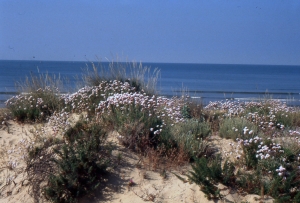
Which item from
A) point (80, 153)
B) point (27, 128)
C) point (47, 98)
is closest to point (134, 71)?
point (47, 98)

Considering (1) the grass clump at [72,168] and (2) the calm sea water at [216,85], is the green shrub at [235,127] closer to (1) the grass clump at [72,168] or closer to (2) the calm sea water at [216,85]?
(1) the grass clump at [72,168]

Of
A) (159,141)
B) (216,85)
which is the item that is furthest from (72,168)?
(216,85)

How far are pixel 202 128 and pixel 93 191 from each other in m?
2.85

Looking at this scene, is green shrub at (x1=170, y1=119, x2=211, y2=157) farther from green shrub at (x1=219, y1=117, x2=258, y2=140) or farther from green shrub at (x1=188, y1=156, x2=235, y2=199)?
green shrub at (x1=188, y1=156, x2=235, y2=199)

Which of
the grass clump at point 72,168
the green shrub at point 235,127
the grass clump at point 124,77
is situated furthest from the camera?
the grass clump at point 124,77

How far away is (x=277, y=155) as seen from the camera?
6.92 meters

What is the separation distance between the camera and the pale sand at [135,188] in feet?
21.8

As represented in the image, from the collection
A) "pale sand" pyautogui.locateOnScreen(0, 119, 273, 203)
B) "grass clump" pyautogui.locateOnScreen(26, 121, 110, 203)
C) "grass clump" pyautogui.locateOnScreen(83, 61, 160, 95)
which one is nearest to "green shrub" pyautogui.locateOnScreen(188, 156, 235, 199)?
"pale sand" pyautogui.locateOnScreen(0, 119, 273, 203)

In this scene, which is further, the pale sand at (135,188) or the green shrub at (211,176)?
the pale sand at (135,188)

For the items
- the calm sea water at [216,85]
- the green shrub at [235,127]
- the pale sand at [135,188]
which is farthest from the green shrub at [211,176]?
the calm sea water at [216,85]

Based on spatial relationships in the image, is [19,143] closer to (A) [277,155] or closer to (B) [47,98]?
(B) [47,98]

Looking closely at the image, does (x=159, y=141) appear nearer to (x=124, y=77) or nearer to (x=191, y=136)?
(x=191, y=136)

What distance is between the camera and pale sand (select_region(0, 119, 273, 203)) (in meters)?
6.63

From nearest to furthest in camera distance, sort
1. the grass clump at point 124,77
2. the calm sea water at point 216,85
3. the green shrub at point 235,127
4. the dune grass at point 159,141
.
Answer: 1. the dune grass at point 159,141
2. the green shrub at point 235,127
3. the grass clump at point 124,77
4. the calm sea water at point 216,85
